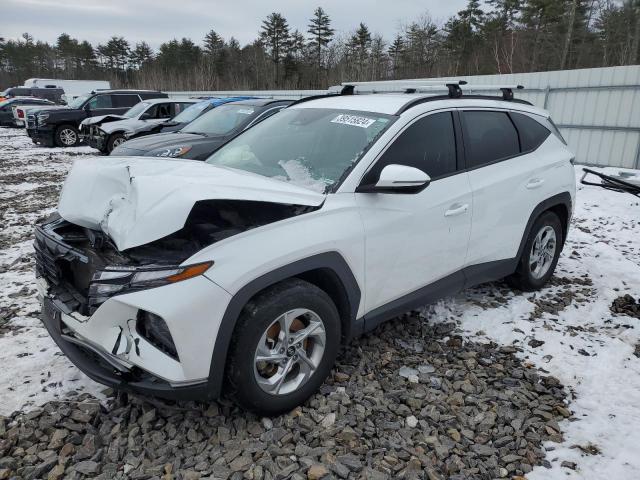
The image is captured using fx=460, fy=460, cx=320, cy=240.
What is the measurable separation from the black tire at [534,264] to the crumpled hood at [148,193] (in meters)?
2.40

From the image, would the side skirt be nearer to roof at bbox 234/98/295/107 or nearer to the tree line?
roof at bbox 234/98/295/107

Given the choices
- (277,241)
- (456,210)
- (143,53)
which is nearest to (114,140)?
(456,210)

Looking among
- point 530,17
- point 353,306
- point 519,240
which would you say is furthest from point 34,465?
point 530,17

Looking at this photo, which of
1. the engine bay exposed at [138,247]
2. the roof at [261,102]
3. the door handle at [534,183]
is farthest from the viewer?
the roof at [261,102]

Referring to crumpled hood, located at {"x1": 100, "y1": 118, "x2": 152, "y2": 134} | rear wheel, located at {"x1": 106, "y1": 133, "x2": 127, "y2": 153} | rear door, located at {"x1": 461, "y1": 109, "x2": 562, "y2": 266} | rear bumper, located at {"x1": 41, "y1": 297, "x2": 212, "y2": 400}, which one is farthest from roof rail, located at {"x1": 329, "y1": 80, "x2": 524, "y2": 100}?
rear wheel, located at {"x1": 106, "y1": 133, "x2": 127, "y2": 153}

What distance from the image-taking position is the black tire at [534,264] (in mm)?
4145

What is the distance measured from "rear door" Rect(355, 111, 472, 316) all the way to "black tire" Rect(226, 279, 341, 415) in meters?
0.36

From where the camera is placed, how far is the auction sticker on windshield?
312 cm

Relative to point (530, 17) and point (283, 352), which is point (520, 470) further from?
point (530, 17)

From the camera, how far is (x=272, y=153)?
3.30 m

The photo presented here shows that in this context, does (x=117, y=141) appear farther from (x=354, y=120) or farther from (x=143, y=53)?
(x=143, y=53)

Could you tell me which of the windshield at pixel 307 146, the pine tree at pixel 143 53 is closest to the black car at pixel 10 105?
the windshield at pixel 307 146

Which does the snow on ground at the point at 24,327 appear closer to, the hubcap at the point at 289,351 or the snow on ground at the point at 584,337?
the hubcap at the point at 289,351

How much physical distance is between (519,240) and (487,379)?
139 cm
